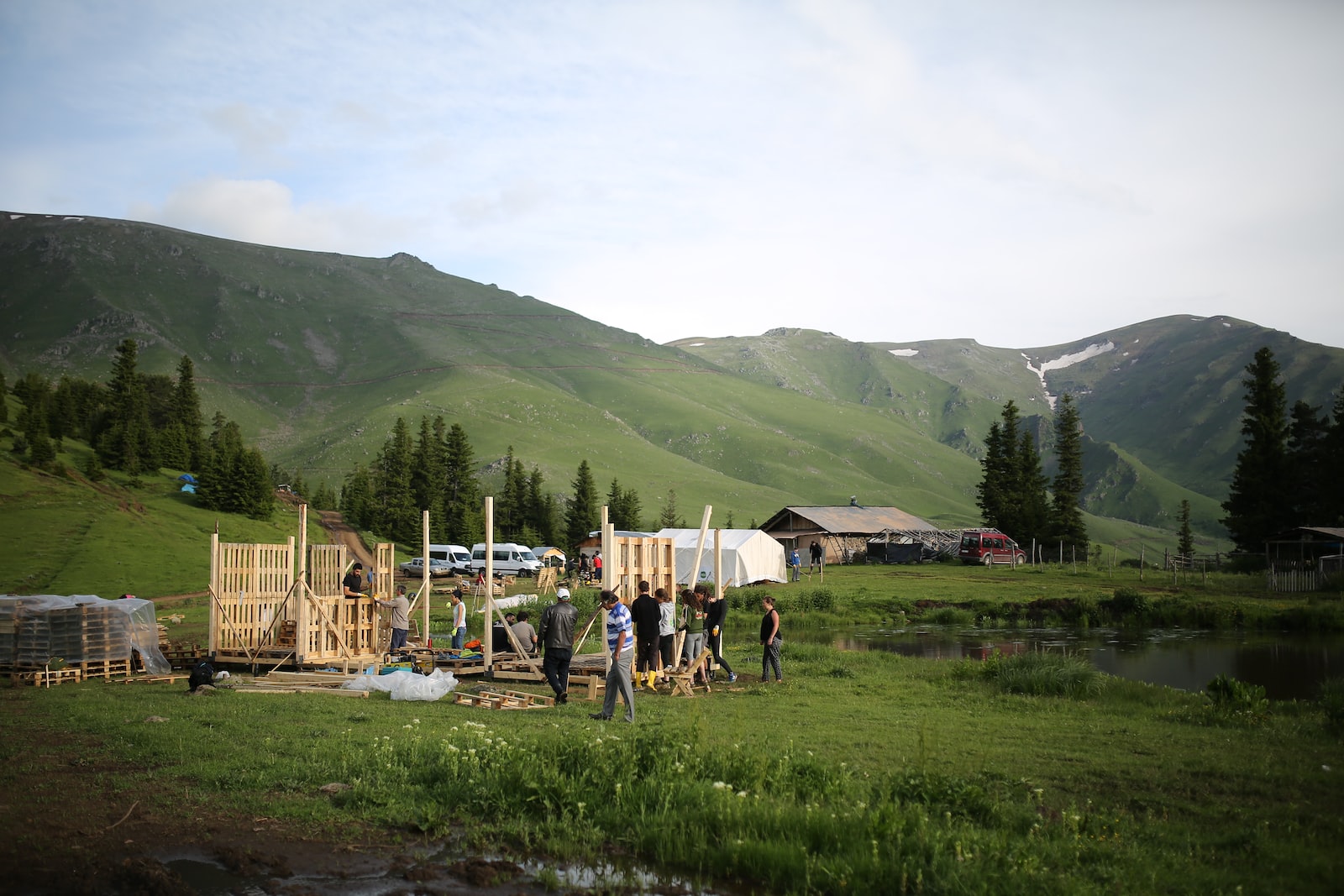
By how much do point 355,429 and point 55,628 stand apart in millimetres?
159281

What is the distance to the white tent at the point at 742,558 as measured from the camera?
49.7m

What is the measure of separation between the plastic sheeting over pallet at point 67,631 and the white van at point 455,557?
41.1m

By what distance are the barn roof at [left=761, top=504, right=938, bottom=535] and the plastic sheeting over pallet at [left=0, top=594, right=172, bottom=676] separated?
50.9 meters

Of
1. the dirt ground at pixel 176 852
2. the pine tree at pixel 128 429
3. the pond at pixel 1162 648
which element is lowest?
the pond at pixel 1162 648

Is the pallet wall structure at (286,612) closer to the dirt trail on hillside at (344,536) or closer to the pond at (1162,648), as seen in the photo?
the pond at (1162,648)

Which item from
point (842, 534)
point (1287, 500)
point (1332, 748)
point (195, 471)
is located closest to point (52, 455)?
point (195, 471)

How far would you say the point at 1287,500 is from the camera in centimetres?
6078

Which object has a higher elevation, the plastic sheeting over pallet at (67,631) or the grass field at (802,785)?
the plastic sheeting over pallet at (67,631)

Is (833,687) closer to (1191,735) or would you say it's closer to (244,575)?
(1191,735)

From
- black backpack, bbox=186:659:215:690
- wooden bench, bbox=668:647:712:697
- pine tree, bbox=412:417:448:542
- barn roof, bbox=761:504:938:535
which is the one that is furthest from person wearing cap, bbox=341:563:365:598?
Answer: pine tree, bbox=412:417:448:542

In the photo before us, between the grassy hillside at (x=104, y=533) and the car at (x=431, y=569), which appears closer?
the grassy hillside at (x=104, y=533)

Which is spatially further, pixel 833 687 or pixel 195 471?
pixel 195 471

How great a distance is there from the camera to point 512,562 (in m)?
60.1

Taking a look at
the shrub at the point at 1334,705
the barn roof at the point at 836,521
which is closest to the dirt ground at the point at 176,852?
the shrub at the point at 1334,705
